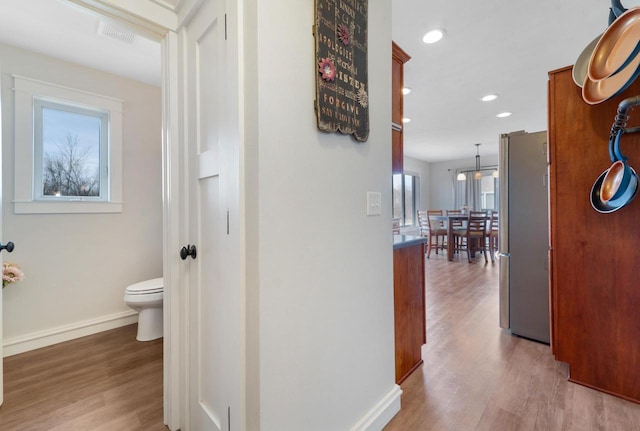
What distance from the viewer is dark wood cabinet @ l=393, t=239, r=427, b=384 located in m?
1.78

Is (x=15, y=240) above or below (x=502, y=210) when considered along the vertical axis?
below

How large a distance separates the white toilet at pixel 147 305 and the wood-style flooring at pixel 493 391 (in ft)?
6.24

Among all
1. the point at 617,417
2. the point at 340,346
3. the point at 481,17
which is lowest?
the point at 617,417

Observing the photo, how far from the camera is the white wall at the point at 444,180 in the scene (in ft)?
26.2

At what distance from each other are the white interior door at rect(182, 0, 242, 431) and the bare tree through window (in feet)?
6.05

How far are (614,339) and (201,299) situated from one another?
2.22 metres

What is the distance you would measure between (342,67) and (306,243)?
75 cm

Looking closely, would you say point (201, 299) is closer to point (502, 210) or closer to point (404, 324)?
point (404, 324)

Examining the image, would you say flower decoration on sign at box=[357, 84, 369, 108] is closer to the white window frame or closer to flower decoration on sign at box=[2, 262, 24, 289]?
the white window frame

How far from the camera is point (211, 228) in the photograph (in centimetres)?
124

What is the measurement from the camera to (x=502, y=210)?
98.2 inches

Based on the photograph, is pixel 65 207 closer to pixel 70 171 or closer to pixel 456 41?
pixel 70 171

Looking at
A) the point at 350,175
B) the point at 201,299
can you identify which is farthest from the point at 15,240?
the point at 350,175

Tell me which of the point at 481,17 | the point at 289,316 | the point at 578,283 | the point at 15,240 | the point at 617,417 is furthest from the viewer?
the point at 15,240
